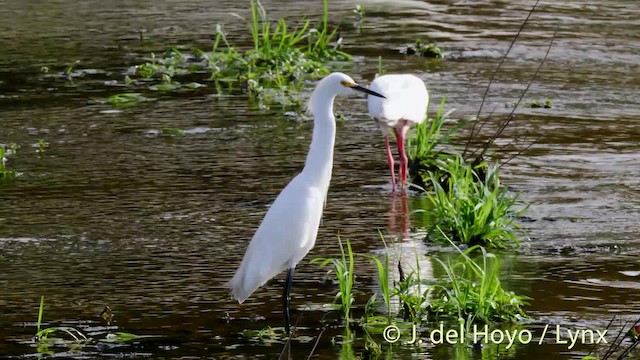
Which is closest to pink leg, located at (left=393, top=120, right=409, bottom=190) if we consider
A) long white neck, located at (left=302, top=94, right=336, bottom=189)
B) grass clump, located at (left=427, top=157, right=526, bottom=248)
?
grass clump, located at (left=427, top=157, right=526, bottom=248)

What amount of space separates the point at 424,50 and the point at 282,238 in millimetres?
7787

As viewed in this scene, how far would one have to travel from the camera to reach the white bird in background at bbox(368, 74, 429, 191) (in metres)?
8.97

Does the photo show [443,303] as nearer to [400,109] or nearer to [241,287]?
[241,287]

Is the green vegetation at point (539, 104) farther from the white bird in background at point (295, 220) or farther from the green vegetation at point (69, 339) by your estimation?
the green vegetation at point (69, 339)

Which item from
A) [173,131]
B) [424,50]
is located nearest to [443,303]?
[173,131]

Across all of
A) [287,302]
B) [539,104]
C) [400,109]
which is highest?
[539,104]

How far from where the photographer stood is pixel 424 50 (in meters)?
13.6

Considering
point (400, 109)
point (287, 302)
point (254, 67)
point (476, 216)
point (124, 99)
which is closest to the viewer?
point (287, 302)

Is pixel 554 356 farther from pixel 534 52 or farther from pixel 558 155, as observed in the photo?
pixel 534 52

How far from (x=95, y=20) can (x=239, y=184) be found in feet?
23.8

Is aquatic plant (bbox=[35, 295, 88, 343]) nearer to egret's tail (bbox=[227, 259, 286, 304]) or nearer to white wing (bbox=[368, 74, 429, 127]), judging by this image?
egret's tail (bbox=[227, 259, 286, 304])

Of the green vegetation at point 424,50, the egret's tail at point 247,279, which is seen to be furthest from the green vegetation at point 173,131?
the egret's tail at point 247,279

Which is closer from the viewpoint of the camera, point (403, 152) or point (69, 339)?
point (69, 339)

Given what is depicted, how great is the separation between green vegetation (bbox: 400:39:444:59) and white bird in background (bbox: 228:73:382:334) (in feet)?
24.3
